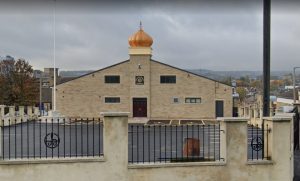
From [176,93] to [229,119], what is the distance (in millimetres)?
39628

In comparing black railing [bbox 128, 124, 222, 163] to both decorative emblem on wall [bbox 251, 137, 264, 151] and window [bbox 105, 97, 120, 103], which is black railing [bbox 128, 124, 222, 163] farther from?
window [bbox 105, 97, 120, 103]

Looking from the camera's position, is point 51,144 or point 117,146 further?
point 51,144

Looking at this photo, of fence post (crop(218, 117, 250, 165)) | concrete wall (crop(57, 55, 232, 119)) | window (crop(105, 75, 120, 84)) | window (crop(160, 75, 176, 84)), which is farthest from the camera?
window (crop(105, 75, 120, 84))

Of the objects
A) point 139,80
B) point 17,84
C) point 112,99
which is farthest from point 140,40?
point 17,84

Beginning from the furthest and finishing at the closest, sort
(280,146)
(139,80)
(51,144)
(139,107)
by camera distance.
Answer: (139,107) < (139,80) < (51,144) < (280,146)

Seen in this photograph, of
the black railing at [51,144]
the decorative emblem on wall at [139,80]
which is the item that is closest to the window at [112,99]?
the decorative emblem on wall at [139,80]

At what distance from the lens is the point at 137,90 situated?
49.3 metres

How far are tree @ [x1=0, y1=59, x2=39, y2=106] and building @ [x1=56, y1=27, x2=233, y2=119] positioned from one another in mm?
9779

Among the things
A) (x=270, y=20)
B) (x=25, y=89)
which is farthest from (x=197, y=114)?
Result: (x=270, y=20)

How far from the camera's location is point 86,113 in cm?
4919

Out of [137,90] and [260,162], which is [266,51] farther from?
[137,90]

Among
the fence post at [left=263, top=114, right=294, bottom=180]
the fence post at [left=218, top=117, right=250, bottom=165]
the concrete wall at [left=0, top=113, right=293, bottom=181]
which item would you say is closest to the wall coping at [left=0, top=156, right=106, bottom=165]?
the concrete wall at [left=0, top=113, right=293, bottom=181]

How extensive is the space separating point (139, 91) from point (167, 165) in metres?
40.7

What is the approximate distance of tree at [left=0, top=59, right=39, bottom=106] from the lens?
55.8m
